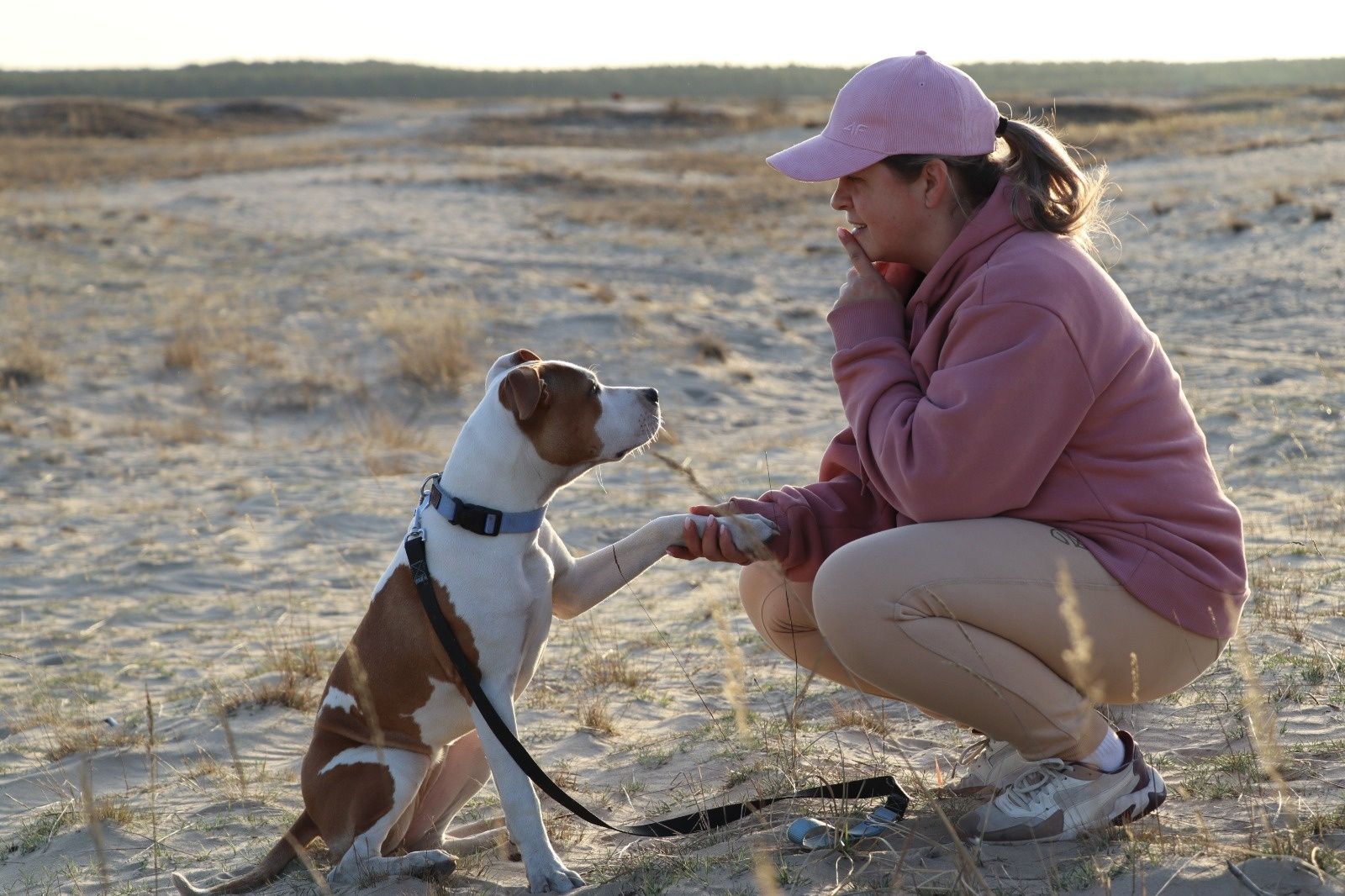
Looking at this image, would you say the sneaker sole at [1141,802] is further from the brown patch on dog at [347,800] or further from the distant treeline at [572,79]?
the distant treeline at [572,79]

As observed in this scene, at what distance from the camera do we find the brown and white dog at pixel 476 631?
3484 mm

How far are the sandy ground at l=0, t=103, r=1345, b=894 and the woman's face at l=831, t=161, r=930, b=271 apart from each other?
1233 mm

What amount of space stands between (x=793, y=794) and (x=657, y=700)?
1468mm

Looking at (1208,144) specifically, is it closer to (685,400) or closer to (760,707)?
(685,400)

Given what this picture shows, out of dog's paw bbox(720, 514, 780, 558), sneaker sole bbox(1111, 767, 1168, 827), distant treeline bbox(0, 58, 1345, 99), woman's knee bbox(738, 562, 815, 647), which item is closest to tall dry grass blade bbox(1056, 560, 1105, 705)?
sneaker sole bbox(1111, 767, 1168, 827)

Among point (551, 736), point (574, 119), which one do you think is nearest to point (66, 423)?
point (551, 736)

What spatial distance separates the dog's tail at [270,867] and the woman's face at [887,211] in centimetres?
235

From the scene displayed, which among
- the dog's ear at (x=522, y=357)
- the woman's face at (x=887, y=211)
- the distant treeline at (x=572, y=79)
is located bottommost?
the dog's ear at (x=522, y=357)

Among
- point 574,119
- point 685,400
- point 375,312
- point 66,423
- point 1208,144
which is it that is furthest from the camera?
point 574,119

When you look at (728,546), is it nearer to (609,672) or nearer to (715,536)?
(715,536)

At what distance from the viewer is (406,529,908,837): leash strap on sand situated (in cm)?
339

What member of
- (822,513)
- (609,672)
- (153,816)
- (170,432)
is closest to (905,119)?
(822,513)

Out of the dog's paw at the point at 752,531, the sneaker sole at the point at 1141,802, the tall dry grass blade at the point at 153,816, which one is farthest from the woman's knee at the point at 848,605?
the tall dry grass blade at the point at 153,816

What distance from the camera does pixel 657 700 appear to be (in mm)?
4895
